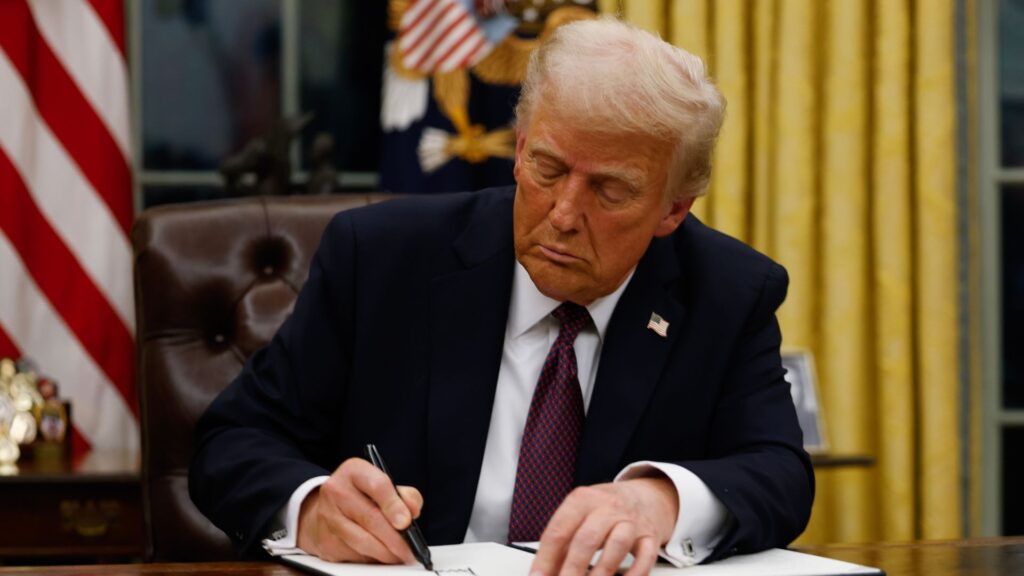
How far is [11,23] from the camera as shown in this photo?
356 centimetres

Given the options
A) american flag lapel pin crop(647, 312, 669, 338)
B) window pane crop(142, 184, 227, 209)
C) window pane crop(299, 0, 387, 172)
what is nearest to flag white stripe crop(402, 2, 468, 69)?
window pane crop(299, 0, 387, 172)

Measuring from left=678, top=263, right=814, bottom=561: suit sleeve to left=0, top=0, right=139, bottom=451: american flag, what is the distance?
208cm

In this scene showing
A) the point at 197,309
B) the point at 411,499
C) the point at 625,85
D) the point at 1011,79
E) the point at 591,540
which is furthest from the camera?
the point at 1011,79

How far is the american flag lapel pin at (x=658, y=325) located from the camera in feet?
6.51

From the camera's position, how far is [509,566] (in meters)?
1.47

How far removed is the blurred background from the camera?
3.59m

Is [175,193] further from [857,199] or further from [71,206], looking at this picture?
[857,199]

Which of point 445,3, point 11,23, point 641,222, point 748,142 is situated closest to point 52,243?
point 11,23

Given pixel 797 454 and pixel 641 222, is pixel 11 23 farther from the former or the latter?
pixel 797 454

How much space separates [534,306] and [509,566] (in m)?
0.60

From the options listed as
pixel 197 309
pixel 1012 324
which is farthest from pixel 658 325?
pixel 1012 324

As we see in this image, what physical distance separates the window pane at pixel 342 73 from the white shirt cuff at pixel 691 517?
240 centimetres

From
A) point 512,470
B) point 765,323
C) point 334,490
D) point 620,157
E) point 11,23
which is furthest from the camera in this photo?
point 11,23

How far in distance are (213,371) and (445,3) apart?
153cm
